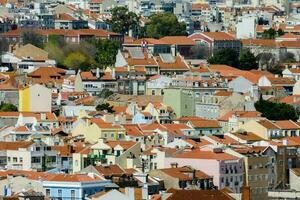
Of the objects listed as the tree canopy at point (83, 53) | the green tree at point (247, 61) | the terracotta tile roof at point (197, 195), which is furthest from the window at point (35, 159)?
the green tree at point (247, 61)

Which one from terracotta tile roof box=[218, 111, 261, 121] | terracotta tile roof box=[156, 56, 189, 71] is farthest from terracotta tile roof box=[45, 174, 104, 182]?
terracotta tile roof box=[156, 56, 189, 71]

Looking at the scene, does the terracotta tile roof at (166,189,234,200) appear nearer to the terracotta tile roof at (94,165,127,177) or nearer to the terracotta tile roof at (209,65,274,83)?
the terracotta tile roof at (94,165,127,177)

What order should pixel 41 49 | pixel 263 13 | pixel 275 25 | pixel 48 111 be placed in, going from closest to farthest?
pixel 48 111, pixel 41 49, pixel 275 25, pixel 263 13

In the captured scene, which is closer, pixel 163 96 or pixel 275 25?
pixel 163 96

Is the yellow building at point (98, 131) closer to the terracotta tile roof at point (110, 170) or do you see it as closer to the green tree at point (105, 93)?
the terracotta tile roof at point (110, 170)

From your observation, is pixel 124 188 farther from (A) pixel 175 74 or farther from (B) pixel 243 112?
(A) pixel 175 74

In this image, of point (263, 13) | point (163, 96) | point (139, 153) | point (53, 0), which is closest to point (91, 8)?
point (53, 0)
